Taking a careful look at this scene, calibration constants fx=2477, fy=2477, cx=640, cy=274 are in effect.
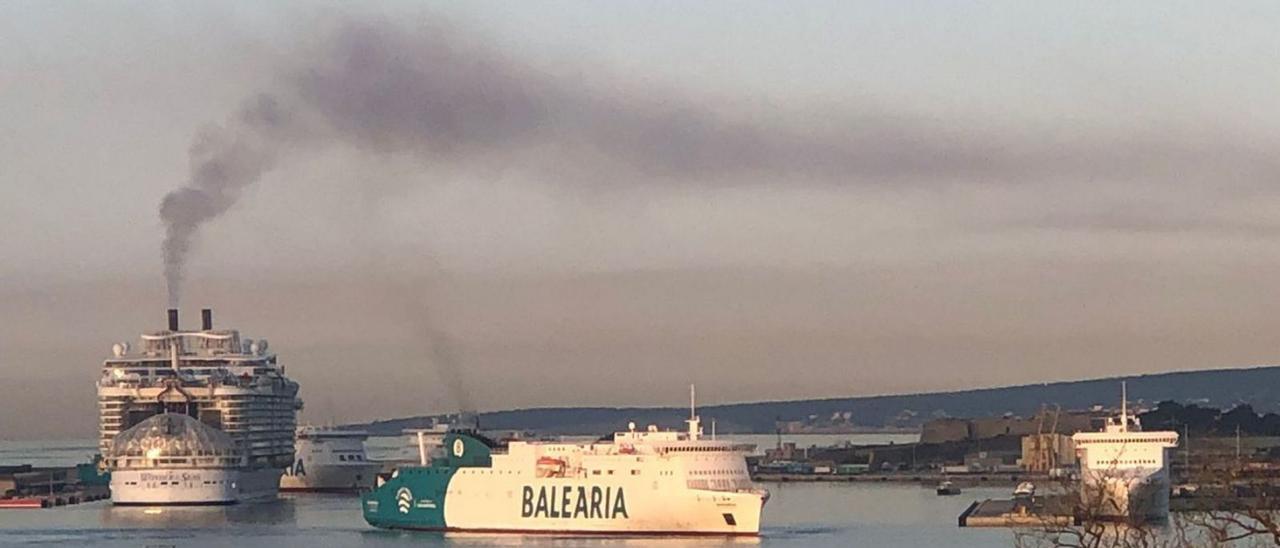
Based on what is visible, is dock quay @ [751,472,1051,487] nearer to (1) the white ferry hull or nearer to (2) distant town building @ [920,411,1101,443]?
(2) distant town building @ [920,411,1101,443]

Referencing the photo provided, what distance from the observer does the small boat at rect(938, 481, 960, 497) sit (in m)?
79.4

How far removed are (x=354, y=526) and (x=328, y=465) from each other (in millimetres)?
32413

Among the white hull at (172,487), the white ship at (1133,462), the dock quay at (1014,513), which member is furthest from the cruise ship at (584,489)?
the white hull at (172,487)

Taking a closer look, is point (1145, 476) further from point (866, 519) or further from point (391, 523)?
point (391, 523)

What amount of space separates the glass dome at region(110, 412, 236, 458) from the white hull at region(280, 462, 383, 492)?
11.9m

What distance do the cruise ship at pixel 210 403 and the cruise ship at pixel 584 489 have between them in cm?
2237

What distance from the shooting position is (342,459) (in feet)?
296

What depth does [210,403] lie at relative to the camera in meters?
84.4

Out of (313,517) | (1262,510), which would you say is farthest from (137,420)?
(1262,510)

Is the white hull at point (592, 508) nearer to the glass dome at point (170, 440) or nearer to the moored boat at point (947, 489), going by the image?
the glass dome at point (170, 440)

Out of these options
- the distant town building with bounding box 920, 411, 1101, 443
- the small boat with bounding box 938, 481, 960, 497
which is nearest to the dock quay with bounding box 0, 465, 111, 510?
the small boat with bounding box 938, 481, 960, 497

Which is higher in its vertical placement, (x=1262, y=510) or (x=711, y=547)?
(x=1262, y=510)

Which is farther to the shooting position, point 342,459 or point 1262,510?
point 342,459

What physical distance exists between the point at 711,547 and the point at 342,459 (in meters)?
45.1
